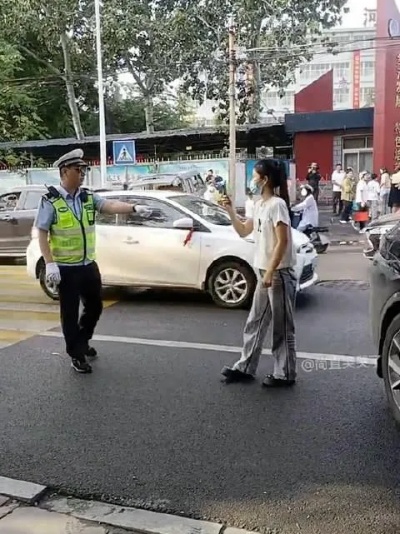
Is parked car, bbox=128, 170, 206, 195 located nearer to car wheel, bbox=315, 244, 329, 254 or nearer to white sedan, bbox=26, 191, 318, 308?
car wheel, bbox=315, 244, 329, 254

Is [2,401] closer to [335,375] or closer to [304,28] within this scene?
[335,375]

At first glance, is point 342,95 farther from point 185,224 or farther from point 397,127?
point 185,224

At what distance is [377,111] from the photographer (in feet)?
78.1

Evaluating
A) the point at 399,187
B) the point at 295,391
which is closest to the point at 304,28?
the point at 399,187

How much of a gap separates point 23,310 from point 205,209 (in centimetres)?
279

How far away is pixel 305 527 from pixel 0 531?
4.83 ft

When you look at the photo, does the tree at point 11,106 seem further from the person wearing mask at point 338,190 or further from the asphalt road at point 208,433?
the asphalt road at point 208,433

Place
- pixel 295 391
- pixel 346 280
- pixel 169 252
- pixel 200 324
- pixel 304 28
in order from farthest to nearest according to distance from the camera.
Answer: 1. pixel 304 28
2. pixel 346 280
3. pixel 169 252
4. pixel 200 324
5. pixel 295 391

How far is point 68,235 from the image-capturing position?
5.67 meters

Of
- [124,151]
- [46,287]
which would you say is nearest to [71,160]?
[46,287]

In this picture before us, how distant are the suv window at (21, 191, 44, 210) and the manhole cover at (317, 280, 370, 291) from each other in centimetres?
707

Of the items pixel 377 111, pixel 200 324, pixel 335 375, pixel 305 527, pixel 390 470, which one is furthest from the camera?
pixel 377 111

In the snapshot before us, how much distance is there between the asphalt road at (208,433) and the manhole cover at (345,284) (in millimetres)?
2802

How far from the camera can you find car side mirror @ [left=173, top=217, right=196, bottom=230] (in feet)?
28.2
